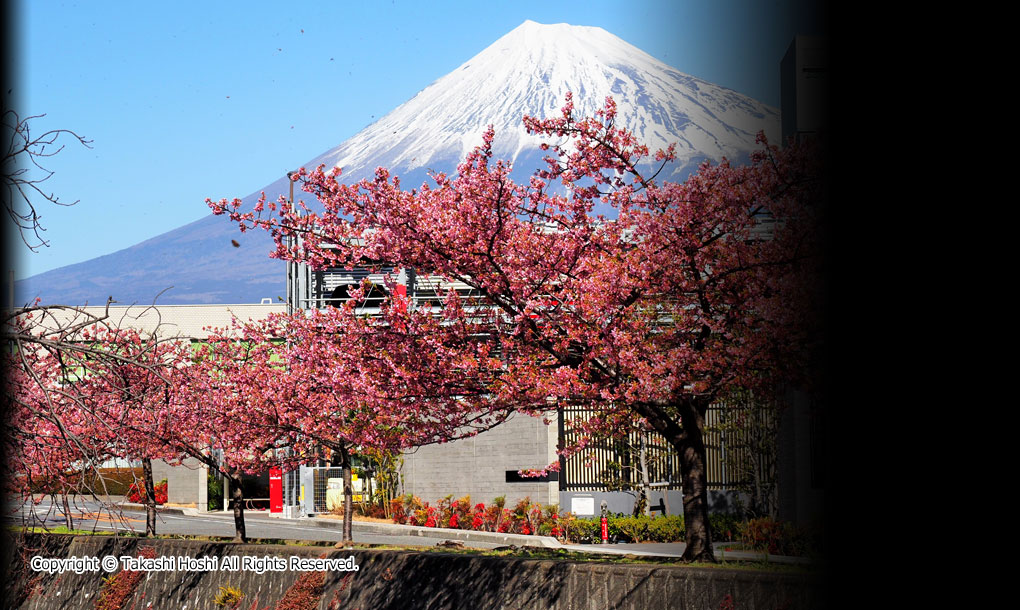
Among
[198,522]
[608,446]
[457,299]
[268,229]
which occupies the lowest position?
[198,522]

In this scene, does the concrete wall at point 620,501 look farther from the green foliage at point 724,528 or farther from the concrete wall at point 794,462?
the concrete wall at point 794,462

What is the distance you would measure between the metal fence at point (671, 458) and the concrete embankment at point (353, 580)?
937 cm

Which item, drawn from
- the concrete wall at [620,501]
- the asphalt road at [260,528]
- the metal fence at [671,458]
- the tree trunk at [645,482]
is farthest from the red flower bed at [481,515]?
the tree trunk at [645,482]

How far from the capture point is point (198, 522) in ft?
97.0

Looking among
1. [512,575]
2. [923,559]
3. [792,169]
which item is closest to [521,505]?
[512,575]

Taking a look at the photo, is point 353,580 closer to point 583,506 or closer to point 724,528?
point 724,528

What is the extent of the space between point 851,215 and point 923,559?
1.03 m

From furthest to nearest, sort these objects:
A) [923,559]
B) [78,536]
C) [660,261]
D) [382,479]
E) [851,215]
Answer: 1. [382,479]
2. [78,536]
3. [660,261]
4. [851,215]
5. [923,559]

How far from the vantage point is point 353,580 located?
13.2 meters

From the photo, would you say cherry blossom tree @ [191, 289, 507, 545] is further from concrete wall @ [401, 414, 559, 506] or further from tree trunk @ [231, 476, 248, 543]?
concrete wall @ [401, 414, 559, 506]

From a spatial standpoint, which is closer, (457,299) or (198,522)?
(457,299)

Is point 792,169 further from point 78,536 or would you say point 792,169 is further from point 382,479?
point 382,479

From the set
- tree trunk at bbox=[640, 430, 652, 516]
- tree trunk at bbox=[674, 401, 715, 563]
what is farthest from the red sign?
tree trunk at bbox=[674, 401, 715, 563]

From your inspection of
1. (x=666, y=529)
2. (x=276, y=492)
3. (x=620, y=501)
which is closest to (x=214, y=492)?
(x=276, y=492)
